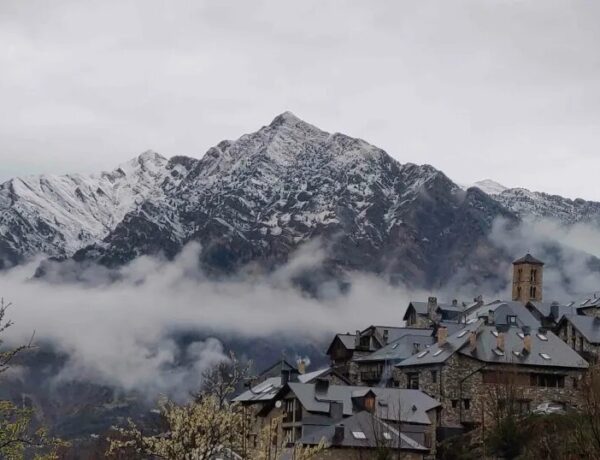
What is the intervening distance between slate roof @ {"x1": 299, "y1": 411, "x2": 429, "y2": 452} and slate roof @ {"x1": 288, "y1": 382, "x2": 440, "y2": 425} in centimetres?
508

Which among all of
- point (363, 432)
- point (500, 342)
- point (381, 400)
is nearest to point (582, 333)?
point (500, 342)

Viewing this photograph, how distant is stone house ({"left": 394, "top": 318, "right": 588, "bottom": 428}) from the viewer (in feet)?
329

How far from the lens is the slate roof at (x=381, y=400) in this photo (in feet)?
310

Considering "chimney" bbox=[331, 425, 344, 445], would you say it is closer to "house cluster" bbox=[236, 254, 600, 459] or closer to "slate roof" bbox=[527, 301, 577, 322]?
"house cluster" bbox=[236, 254, 600, 459]

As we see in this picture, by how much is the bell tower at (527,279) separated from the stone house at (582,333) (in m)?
33.0

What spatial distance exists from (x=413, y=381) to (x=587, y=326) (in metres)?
22.6

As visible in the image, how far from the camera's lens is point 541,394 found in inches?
3984

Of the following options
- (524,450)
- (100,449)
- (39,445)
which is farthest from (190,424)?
(100,449)

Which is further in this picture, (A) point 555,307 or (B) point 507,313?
(A) point 555,307

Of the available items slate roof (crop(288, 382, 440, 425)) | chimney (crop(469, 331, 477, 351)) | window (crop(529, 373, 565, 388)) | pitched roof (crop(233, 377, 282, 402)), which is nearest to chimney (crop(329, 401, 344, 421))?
slate roof (crop(288, 382, 440, 425))

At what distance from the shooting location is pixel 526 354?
103500 mm

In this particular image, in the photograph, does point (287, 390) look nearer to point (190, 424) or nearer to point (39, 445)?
point (190, 424)

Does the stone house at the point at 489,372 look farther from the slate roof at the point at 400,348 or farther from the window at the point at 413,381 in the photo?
the slate roof at the point at 400,348

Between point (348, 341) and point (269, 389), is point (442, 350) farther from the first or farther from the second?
point (348, 341)
